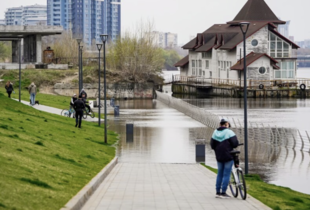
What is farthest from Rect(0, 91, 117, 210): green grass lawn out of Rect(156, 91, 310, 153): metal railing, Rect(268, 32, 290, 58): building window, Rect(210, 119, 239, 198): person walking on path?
Rect(268, 32, 290, 58): building window

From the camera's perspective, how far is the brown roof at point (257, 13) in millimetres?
119438

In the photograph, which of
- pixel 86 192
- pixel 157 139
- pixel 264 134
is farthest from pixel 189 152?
pixel 86 192

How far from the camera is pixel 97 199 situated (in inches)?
650

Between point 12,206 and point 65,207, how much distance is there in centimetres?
138

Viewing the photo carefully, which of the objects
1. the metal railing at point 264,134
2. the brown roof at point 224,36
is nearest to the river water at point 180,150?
the metal railing at point 264,134

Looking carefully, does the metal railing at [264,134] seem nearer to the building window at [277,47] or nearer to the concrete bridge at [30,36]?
the concrete bridge at [30,36]

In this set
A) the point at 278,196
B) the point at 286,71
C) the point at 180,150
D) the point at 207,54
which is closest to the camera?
the point at 278,196

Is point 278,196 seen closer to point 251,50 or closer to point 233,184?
point 233,184

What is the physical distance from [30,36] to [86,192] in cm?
8163

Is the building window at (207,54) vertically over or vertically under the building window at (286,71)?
over

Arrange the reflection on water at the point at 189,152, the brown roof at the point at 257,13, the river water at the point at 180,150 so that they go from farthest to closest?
the brown roof at the point at 257,13, the reflection on water at the point at 189,152, the river water at the point at 180,150

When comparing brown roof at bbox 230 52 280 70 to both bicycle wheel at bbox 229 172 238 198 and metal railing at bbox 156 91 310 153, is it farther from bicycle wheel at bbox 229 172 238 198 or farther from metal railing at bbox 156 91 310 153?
bicycle wheel at bbox 229 172 238 198

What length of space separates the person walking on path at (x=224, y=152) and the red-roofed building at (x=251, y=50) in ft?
279

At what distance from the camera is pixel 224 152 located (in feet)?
55.4
